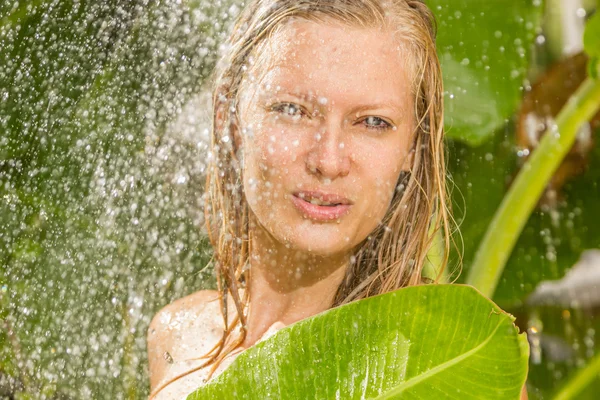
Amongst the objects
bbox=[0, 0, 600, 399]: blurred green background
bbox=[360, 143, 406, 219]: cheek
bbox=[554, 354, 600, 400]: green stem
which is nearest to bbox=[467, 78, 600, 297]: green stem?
bbox=[0, 0, 600, 399]: blurred green background

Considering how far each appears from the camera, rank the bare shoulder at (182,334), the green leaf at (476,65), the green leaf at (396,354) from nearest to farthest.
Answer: the green leaf at (396,354), the bare shoulder at (182,334), the green leaf at (476,65)

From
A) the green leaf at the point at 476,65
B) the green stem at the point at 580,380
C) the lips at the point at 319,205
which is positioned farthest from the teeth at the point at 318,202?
the green stem at the point at 580,380

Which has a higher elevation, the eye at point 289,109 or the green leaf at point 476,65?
the eye at point 289,109

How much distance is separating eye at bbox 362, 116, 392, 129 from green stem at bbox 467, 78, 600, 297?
318mm

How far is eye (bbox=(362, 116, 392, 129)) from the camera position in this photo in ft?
1.68

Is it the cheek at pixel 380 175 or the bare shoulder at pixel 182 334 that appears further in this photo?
the bare shoulder at pixel 182 334

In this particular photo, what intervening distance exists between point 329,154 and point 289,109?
0.05m

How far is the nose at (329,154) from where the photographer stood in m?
0.49

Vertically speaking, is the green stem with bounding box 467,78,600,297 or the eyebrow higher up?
the eyebrow

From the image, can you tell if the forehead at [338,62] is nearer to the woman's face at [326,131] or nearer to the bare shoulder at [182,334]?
the woman's face at [326,131]

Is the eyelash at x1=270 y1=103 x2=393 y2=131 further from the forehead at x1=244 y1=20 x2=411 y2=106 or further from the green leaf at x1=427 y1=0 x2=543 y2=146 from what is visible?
the green leaf at x1=427 y1=0 x2=543 y2=146

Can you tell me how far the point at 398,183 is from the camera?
1.84 ft

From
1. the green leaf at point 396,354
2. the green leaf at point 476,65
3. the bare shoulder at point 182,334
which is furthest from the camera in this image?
the green leaf at point 476,65

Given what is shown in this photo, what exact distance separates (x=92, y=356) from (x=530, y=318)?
24.6 inches
